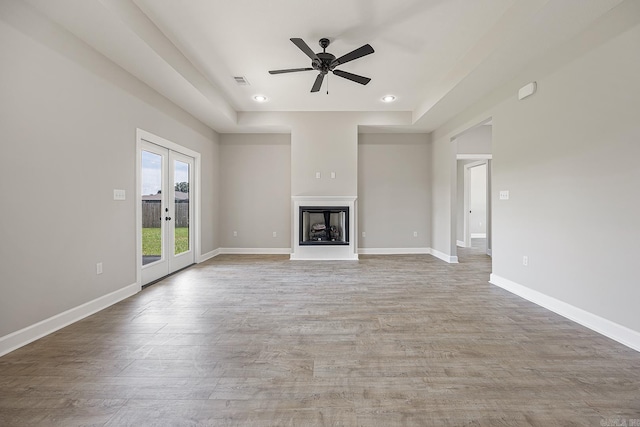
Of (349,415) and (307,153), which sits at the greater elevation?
(307,153)

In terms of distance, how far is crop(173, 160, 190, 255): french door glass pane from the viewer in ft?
15.5

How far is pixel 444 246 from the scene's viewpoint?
221 inches

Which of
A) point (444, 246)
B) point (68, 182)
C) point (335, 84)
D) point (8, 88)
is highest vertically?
point (335, 84)

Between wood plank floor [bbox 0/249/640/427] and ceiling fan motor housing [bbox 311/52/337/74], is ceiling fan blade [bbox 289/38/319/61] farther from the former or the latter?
wood plank floor [bbox 0/249/640/427]

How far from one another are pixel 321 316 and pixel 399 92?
3.87 m

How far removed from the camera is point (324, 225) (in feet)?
19.3

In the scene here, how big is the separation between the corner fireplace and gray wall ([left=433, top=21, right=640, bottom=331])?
9.20 feet

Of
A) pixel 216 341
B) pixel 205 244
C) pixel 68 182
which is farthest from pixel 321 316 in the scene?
pixel 205 244

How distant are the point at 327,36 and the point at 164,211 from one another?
3.41 m

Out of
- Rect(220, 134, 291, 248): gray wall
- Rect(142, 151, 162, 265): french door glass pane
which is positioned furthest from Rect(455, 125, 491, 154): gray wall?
Rect(142, 151, 162, 265): french door glass pane

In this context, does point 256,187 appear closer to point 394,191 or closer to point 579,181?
point 394,191

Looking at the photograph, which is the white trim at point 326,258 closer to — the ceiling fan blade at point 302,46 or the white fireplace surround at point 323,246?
the white fireplace surround at point 323,246

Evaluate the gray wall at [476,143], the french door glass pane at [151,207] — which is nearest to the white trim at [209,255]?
the french door glass pane at [151,207]

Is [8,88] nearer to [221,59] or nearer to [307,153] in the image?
[221,59]
